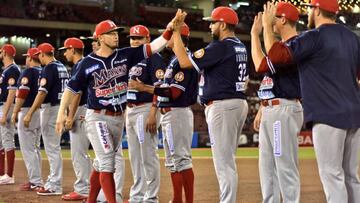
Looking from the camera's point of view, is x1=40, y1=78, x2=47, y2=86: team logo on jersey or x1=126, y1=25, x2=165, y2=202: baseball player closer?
x1=126, y1=25, x2=165, y2=202: baseball player

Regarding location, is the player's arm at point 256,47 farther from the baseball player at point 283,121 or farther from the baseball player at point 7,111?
the baseball player at point 7,111

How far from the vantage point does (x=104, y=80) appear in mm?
6434

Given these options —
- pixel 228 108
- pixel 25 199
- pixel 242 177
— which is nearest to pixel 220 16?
pixel 228 108

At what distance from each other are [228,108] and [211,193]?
3.03 m

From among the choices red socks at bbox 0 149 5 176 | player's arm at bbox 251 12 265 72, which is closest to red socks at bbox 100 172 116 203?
player's arm at bbox 251 12 265 72

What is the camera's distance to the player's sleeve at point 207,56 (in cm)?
586

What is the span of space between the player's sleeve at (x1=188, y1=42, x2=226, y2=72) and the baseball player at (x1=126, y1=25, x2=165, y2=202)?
140cm

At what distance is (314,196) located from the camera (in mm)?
8508

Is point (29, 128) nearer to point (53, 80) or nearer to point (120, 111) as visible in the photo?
point (53, 80)

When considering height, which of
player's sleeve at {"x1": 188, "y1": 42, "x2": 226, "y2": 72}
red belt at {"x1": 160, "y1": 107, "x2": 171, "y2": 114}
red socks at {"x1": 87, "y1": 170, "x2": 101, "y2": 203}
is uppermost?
player's sleeve at {"x1": 188, "y1": 42, "x2": 226, "y2": 72}

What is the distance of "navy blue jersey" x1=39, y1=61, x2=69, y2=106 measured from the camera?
889cm

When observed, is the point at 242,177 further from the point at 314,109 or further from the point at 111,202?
the point at 314,109

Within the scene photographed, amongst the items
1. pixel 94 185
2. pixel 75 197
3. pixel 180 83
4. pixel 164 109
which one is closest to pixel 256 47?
pixel 180 83

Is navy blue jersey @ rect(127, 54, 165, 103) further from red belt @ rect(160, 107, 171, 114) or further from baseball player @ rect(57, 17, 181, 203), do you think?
baseball player @ rect(57, 17, 181, 203)
